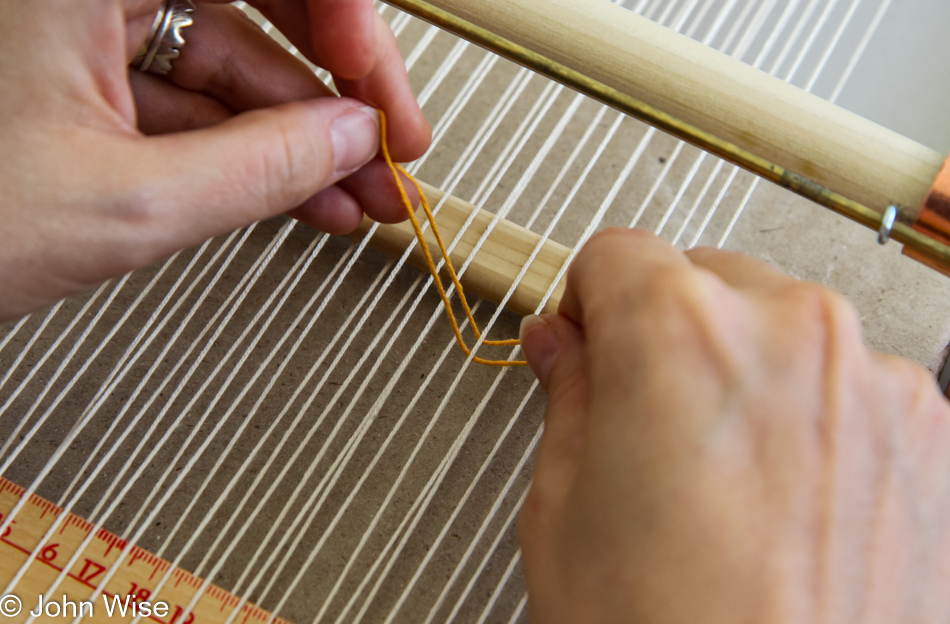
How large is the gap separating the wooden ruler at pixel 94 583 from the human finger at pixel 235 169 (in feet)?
1.43

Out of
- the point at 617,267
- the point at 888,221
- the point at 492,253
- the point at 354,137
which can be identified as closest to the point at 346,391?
the point at 492,253

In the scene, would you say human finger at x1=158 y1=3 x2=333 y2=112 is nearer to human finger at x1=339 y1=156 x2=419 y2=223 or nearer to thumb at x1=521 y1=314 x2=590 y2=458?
human finger at x1=339 y1=156 x2=419 y2=223

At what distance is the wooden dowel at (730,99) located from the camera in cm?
63

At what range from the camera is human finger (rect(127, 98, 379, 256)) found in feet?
2.00

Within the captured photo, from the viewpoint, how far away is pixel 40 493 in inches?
39.4

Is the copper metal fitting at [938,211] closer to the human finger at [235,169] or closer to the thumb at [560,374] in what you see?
the thumb at [560,374]

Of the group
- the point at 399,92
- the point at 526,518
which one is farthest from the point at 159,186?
the point at 526,518

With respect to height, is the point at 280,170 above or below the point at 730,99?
below

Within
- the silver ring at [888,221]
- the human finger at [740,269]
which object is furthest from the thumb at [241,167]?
the silver ring at [888,221]

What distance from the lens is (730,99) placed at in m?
0.65

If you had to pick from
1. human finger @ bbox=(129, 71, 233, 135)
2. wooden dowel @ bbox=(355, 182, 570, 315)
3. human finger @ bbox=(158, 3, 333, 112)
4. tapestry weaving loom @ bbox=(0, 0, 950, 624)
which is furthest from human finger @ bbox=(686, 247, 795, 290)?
human finger @ bbox=(129, 71, 233, 135)

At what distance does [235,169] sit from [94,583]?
56 centimetres

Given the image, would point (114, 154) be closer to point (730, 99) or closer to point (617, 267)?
point (617, 267)

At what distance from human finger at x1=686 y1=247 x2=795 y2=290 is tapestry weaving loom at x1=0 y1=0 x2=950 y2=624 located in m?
0.25
